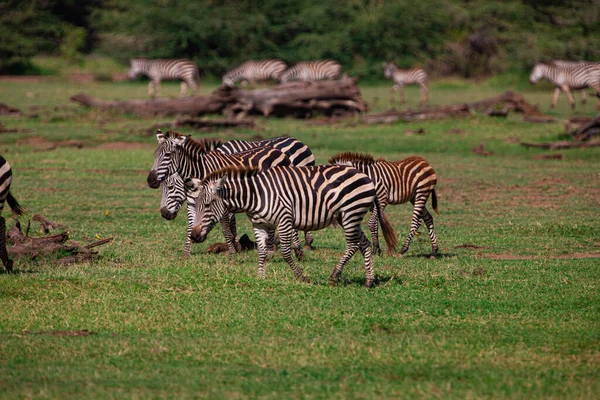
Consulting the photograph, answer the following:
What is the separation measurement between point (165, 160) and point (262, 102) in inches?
610

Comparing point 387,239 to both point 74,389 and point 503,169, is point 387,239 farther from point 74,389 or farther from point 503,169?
point 503,169

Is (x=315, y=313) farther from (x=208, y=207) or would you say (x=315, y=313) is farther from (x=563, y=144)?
(x=563, y=144)

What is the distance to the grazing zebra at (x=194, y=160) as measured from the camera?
38.1 feet

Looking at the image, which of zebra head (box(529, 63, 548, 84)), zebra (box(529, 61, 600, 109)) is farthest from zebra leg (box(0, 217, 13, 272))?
zebra head (box(529, 63, 548, 84))

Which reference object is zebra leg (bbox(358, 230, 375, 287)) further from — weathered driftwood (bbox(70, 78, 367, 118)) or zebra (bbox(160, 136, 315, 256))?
weathered driftwood (bbox(70, 78, 367, 118))

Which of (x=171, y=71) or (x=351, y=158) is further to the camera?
(x=171, y=71)

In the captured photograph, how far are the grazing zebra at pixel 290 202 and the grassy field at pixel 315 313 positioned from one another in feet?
1.61

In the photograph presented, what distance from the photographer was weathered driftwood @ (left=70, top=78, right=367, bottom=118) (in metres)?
26.7

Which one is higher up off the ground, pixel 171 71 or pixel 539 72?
pixel 539 72

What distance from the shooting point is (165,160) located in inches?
462

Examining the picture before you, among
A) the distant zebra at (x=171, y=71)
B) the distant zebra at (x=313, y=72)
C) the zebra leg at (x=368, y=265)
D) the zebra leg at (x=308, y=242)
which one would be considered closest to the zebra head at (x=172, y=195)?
the zebra leg at (x=308, y=242)

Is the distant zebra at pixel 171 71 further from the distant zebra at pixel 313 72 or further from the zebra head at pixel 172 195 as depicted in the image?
the zebra head at pixel 172 195

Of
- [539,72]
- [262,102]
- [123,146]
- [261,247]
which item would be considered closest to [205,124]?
[123,146]

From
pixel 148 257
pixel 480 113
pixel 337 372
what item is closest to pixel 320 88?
pixel 480 113
